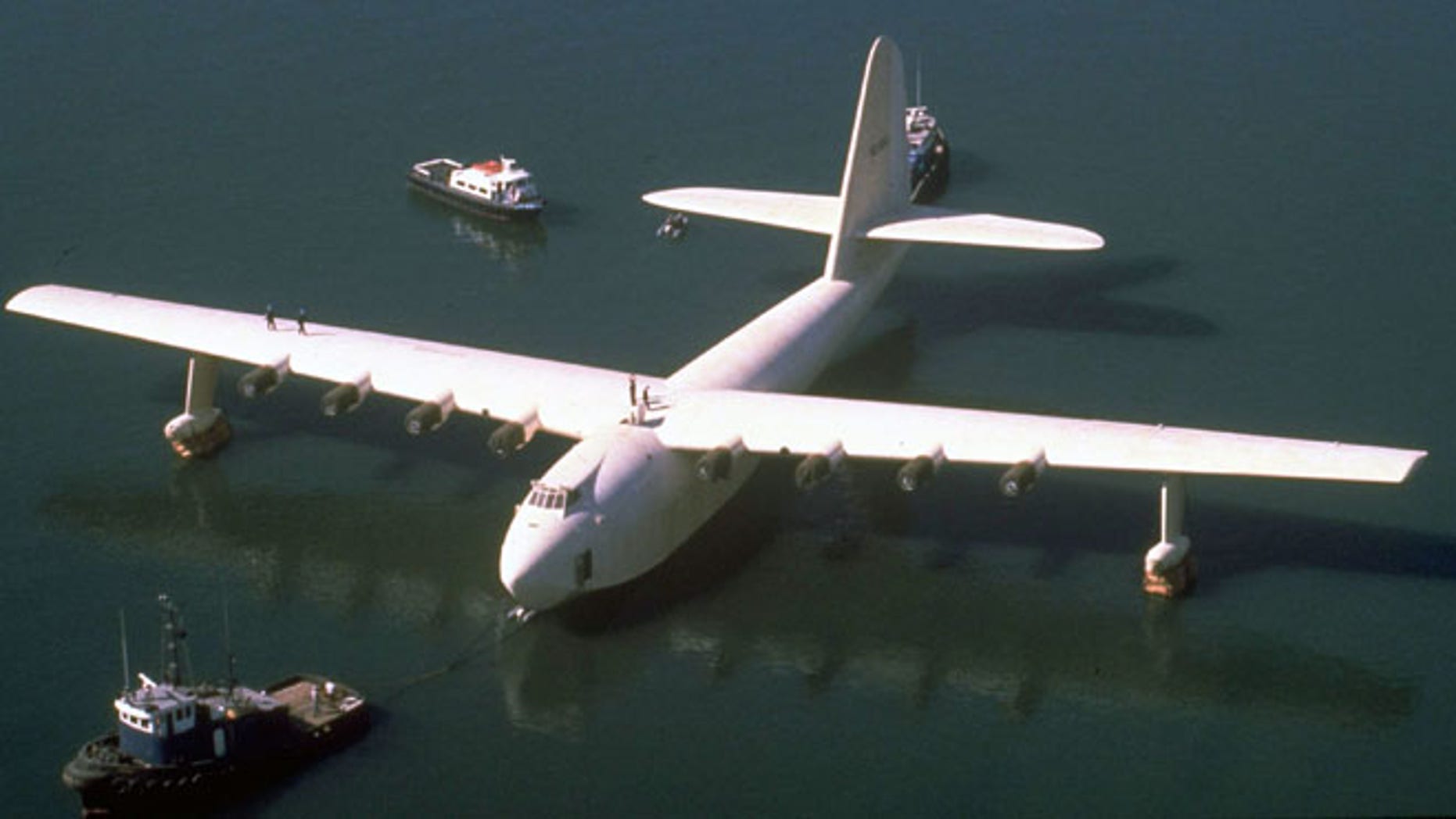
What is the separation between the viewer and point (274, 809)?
7481 centimetres

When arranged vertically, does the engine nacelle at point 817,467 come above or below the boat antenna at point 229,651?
above

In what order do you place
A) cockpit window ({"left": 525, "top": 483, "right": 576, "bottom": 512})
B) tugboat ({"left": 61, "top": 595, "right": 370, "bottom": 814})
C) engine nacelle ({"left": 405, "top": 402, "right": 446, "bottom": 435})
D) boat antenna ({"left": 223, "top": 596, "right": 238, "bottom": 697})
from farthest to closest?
engine nacelle ({"left": 405, "top": 402, "right": 446, "bottom": 435}) → cockpit window ({"left": 525, "top": 483, "right": 576, "bottom": 512}) → boat antenna ({"left": 223, "top": 596, "right": 238, "bottom": 697}) → tugboat ({"left": 61, "top": 595, "right": 370, "bottom": 814})

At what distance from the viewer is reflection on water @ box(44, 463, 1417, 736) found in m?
81.0

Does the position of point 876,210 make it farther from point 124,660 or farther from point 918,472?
point 124,660

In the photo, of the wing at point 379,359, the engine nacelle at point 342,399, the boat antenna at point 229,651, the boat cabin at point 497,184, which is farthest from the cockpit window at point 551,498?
the boat cabin at point 497,184

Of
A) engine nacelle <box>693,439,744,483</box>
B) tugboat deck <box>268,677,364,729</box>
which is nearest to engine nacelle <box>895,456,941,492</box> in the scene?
engine nacelle <box>693,439,744,483</box>

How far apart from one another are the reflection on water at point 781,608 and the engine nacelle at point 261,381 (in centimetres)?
484

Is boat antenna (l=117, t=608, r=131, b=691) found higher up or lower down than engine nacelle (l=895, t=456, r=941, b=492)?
lower down

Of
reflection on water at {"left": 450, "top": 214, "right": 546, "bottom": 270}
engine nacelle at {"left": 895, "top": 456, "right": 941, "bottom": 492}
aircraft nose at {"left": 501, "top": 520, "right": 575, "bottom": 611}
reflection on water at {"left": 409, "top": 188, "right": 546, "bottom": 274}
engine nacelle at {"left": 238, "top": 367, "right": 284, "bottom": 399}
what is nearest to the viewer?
aircraft nose at {"left": 501, "top": 520, "right": 575, "bottom": 611}

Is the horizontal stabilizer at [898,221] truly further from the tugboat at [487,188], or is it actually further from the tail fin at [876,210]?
the tugboat at [487,188]

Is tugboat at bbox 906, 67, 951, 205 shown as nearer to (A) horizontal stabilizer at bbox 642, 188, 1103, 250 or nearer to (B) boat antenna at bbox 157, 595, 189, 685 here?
(A) horizontal stabilizer at bbox 642, 188, 1103, 250

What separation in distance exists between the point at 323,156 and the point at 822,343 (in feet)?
148

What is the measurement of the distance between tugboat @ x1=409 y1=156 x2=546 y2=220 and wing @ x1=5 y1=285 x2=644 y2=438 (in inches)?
1000

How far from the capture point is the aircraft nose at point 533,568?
8075 centimetres
